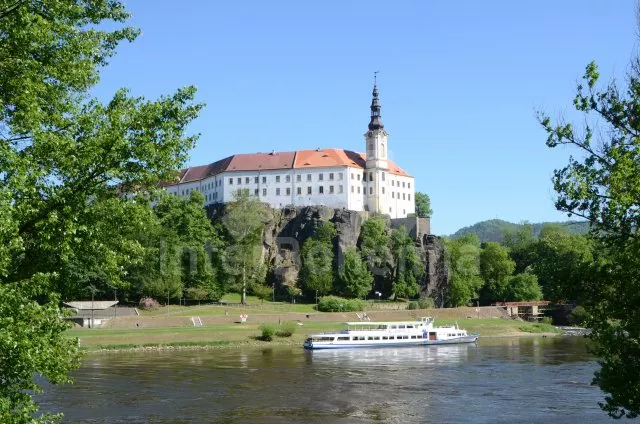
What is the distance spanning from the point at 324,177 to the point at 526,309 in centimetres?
3783

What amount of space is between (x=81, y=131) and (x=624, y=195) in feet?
38.5

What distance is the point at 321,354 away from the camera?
63625 millimetres

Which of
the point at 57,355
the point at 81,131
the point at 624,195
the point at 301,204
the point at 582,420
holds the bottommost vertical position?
the point at 582,420

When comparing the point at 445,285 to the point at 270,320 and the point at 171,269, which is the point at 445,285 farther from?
the point at 171,269

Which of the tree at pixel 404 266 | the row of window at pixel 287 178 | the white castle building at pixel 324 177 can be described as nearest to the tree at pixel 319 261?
the tree at pixel 404 266

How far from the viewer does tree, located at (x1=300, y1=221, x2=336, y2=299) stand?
98.9 meters

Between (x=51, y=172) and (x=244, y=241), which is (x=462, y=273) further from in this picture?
(x=51, y=172)

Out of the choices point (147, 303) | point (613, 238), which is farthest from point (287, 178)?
point (613, 238)

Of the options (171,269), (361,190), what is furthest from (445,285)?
(171,269)

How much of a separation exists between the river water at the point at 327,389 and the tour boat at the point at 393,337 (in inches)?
322

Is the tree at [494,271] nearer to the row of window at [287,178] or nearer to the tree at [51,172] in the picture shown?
the row of window at [287,178]

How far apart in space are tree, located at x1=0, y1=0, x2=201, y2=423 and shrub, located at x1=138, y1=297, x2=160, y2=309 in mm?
68311

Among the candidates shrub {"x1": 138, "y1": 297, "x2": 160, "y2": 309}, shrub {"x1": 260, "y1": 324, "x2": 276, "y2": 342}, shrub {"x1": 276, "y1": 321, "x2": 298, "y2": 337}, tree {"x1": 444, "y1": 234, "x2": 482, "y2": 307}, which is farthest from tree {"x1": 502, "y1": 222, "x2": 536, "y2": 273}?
shrub {"x1": 138, "y1": 297, "x2": 160, "y2": 309}

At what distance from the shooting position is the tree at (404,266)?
342 ft
